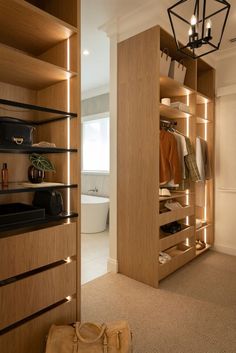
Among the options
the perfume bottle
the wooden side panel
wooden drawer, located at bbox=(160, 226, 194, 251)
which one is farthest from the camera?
wooden drawer, located at bbox=(160, 226, 194, 251)

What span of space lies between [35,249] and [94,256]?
193cm

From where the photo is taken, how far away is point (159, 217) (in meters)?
2.33

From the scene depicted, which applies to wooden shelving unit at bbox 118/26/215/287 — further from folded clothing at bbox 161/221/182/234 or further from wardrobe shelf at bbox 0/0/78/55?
wardrobe shelf at bbox 0/0/78/55

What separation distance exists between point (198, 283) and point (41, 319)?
1.65 metres

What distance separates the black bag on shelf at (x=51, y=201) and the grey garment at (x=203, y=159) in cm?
202

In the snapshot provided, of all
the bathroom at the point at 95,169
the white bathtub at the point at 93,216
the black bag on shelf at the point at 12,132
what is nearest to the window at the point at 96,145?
the bathroom at the point at 95,169

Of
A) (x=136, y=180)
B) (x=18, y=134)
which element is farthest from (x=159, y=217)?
(x=18, y=134)

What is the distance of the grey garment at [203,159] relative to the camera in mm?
3018

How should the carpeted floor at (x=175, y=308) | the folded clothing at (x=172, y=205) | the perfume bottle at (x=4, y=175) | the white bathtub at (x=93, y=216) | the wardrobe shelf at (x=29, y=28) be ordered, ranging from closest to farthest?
the wardrobe shelf at (x=29, y=28), the perfume bottle at (x=4, y=175), the carpeted floor at (x=175, y=308), the folded clothing at (x=172, y=205), the white bathtub at (x=93, y=216)

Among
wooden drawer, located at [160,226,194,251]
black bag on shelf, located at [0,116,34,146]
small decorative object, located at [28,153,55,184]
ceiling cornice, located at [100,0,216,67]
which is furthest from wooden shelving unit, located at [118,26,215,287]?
black bag on shelf, located at [0,116,34,146]

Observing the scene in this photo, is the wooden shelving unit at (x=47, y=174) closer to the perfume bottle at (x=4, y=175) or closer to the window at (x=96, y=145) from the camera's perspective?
the perfume bottle at (x=4, y=175)

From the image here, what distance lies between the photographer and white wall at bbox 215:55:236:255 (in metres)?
3.23

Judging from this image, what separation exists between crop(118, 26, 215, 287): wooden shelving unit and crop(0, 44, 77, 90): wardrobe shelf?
1005 millimetres

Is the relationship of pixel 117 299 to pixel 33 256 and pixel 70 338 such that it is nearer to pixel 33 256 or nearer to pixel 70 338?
pixel 70 338
